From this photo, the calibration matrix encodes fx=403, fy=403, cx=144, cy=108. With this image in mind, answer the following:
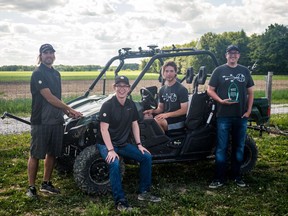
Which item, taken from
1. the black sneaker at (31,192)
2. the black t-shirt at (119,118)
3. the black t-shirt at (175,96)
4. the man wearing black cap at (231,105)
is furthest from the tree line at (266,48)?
the black sneaker at (31,192)

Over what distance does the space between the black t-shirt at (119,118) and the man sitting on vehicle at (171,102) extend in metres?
0.49

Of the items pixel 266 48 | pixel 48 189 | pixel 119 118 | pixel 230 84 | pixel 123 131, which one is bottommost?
pixel 48 189

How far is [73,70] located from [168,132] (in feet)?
213

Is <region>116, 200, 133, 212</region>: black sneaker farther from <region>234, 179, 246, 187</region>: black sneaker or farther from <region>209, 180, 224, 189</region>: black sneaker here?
<region>234, 179, 246, 187</region>: black sneaker

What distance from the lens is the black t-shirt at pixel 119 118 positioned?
4797 mm

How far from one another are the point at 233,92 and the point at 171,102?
2.74 feet

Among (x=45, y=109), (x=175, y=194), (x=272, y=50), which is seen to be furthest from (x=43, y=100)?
(x=272, y=50)

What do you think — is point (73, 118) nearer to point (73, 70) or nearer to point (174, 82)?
point (174, 82)

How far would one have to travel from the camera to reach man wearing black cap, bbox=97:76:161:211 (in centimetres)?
473

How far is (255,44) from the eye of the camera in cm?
6750

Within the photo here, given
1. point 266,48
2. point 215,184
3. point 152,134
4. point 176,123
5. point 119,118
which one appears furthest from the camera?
point 266,48

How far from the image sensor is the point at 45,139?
4.95m

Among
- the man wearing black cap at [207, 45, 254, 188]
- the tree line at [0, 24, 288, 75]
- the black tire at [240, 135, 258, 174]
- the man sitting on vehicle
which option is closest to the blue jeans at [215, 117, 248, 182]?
the man wearing black cap at [207, 45, 254, 188]

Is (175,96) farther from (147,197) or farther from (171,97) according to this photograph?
(147,197)
